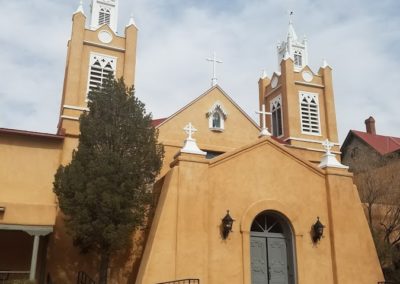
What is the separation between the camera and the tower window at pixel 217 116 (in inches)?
878

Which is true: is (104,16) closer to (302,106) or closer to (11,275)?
(302,106)

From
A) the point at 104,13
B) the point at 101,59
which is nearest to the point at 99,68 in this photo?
the point at 101,59

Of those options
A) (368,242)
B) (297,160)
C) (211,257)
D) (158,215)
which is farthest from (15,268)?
(368,242)

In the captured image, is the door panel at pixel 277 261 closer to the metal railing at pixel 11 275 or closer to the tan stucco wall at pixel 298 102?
the metal railing at pixel 11 275

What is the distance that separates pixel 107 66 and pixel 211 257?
42.7 ft

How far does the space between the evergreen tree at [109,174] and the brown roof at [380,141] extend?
21375mm

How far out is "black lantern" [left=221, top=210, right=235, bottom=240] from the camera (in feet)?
45.4

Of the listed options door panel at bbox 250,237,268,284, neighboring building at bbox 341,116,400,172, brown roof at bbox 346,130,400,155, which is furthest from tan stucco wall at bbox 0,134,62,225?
brown roof at bbox 346,130,400,155

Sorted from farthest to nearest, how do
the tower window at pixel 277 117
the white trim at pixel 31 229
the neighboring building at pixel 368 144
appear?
the neighboring building at pixel 368 144 → the tower window at pixel 277 117 → the white trim at pixel 31 229

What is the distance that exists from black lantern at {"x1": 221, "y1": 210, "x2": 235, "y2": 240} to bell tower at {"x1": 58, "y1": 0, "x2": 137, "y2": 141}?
998 cm

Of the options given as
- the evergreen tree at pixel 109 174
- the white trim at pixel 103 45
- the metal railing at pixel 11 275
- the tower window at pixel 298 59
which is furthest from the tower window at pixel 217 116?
the metal railing at pixel 11 275

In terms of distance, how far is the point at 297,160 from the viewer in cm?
1597

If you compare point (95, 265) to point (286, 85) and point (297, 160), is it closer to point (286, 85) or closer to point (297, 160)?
point (297, 160)

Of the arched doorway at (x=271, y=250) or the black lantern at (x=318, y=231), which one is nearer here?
the arched doorway at (x=271, y=250)
